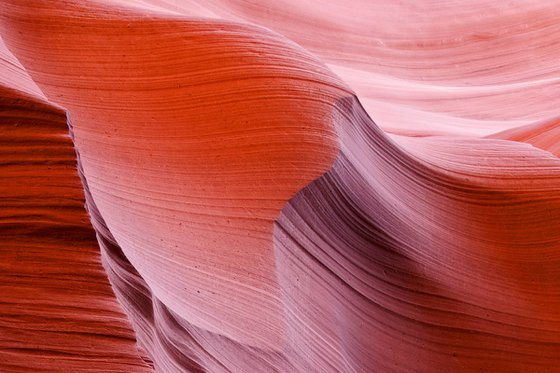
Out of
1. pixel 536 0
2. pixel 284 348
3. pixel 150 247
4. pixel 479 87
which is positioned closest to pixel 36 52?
pixel 150 247

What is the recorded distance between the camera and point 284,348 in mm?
452

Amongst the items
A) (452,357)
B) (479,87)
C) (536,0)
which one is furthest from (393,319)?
(536,0)

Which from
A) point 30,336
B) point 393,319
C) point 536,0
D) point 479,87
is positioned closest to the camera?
point 30,336

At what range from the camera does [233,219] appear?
445 millimetres

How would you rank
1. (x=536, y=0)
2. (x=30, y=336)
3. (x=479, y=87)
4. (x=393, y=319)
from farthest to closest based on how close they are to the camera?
(x=536, y=0) < (x=479, y=87) < (x=393, y=319) < (x=30, y=336)

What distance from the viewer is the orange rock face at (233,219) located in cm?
43

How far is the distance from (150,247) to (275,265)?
0.31ft

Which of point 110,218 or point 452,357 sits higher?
point 110,218

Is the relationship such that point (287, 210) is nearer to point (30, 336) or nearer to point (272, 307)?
point (272, 307)

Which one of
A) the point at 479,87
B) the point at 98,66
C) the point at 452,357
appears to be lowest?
the point at 452,357

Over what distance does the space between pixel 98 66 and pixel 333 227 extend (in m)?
0.20

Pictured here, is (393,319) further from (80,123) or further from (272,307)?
(80,123)

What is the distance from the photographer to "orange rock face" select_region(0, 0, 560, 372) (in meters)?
0.43

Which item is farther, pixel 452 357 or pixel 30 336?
pixel 452 357
